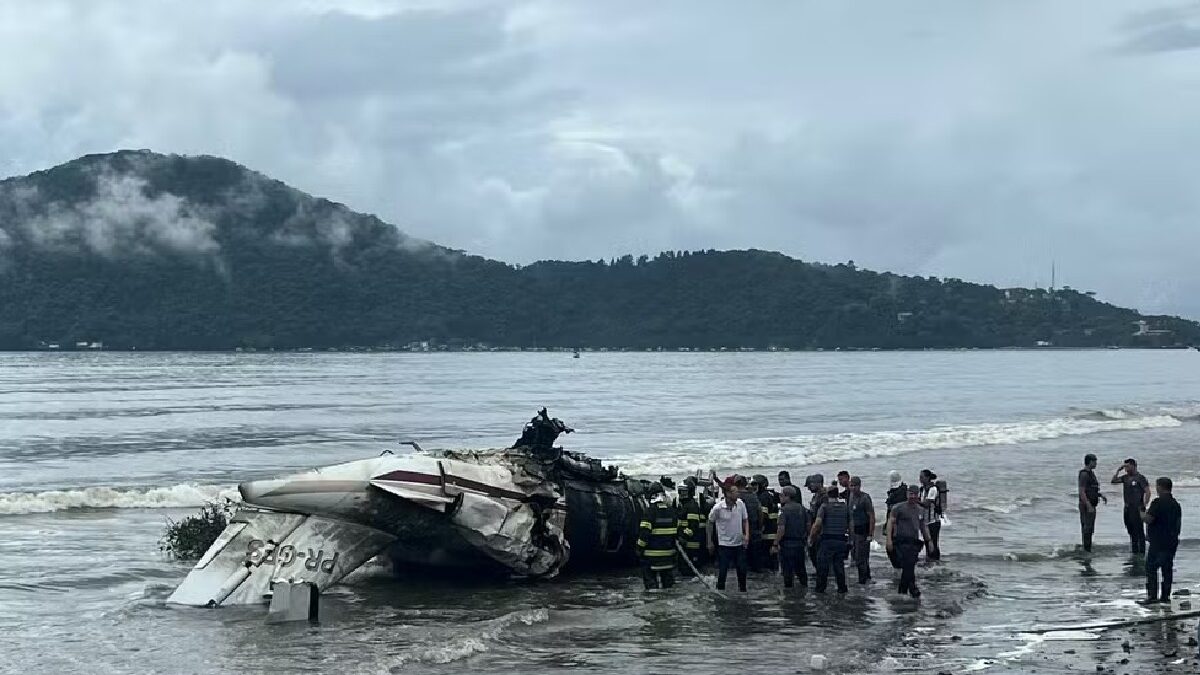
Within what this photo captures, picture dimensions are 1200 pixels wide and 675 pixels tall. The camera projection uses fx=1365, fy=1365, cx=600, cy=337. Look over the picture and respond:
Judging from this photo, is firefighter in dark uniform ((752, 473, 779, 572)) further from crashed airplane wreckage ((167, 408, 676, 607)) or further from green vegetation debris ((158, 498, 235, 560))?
green vegetation debris ((158, 498, 235, 560))

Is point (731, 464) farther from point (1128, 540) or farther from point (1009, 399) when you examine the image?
point (1009, 399)

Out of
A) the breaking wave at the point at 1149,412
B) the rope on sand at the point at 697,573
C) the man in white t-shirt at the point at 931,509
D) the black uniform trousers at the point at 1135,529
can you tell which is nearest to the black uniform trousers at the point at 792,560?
the rope on sand at the point at 697,573

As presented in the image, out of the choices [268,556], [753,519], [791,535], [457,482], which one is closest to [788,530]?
[791,535]

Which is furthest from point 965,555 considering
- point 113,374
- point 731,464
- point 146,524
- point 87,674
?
point 113,374

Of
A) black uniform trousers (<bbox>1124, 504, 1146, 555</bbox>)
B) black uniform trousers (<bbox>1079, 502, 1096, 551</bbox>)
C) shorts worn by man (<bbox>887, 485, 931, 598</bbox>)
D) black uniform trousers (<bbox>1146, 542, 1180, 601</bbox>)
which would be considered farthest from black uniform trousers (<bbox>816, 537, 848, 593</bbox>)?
black uniform trousers (<bbox>1079, 502, 1096, 551</bbox>)

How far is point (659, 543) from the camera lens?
19.7 metres

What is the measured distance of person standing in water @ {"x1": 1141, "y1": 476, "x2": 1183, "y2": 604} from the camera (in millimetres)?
18094

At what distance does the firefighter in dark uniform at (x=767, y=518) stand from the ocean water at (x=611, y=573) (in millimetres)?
1116

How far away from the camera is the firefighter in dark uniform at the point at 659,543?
63.7ft

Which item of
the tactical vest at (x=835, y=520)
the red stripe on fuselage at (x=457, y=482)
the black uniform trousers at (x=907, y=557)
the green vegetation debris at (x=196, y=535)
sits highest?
the red stripe on fuselage at (x=457, y=482)

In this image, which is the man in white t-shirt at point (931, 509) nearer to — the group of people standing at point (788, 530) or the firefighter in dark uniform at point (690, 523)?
the group of people standing at point (788, 530)

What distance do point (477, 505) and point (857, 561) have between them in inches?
228

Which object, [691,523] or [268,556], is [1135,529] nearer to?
[691,523]

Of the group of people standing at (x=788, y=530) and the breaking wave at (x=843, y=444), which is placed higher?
the group of people standing at (x=788, y=530)
